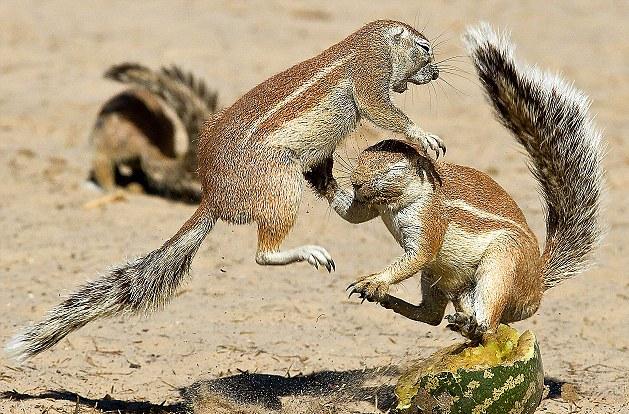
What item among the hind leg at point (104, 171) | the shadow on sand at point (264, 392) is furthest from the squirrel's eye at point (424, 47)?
the hind leg at point (104, 171)

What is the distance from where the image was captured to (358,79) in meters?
5.77

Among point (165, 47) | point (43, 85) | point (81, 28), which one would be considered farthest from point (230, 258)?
point (81, 28)

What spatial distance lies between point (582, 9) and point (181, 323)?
11.2m

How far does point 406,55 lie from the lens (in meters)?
5.98

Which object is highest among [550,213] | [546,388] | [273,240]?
[550,213]

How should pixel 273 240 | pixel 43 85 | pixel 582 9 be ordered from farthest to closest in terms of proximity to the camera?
1. pixel 582 9
2. pixel 43 85
3. pixel 273 240

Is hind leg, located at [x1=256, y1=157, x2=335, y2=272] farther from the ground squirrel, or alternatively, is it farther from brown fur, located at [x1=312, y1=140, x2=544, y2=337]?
the ground squirrel

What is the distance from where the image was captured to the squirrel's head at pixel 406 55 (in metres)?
5.96

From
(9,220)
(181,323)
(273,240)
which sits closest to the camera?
(273,240)

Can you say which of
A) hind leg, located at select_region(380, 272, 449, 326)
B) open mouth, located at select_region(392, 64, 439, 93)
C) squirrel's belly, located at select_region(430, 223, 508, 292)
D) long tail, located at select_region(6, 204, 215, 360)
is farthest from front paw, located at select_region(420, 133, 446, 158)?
long tail, located at select_region(6, 204, 215, 360)

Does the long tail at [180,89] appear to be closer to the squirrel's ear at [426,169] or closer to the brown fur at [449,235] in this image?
the brown fur at [449,235]

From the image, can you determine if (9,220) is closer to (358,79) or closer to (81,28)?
(358,79)

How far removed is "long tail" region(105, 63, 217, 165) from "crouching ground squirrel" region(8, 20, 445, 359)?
3.96 metres

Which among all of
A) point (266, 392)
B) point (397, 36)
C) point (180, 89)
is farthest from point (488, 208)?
point (180, 89)
